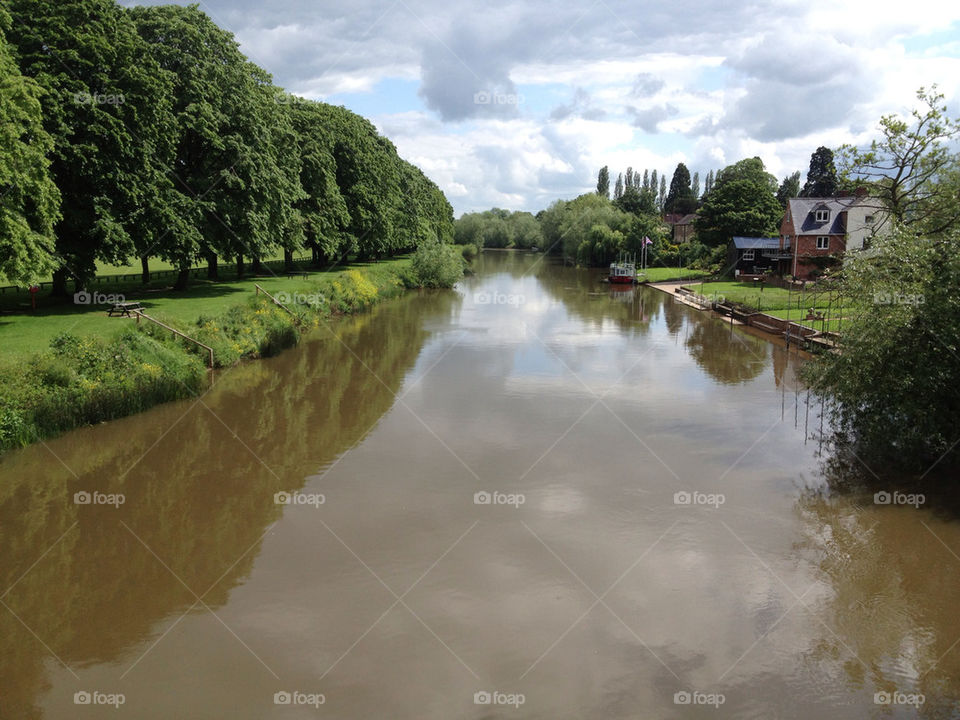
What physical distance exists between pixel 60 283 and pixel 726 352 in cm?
2814

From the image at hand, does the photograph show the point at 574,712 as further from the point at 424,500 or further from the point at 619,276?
the point at 619,276

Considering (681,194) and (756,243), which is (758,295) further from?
(681,194)

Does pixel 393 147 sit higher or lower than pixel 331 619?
higher

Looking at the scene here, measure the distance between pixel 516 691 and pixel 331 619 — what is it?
9.82 feet

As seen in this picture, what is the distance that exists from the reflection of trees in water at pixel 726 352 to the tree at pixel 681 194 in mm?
101921

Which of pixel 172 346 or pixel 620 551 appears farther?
→ pixel 172 346

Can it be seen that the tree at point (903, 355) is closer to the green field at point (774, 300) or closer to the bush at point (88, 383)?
the green field at point (774, 300)

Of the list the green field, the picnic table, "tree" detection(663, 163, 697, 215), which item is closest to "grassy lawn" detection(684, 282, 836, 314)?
the green field

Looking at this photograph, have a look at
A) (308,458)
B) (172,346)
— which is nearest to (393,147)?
(172,346)

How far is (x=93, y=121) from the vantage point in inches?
1011

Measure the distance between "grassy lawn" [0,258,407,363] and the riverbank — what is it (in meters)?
0.04

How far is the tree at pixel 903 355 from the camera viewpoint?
14.6 meters

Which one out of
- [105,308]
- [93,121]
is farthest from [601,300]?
[93,121]

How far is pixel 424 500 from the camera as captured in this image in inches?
569
